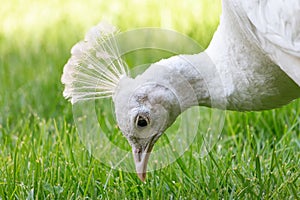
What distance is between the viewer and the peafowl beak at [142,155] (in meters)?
3.27

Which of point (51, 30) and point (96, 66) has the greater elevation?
point (51, 30)

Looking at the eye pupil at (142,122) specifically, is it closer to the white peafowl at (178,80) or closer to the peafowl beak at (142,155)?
the white peafowl at (178,80)

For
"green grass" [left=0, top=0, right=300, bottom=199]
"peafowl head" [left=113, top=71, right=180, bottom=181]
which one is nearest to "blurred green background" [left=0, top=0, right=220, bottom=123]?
"green grass" [left=0, top=0, right=300, bottom=199]

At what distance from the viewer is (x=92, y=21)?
6.68 metres

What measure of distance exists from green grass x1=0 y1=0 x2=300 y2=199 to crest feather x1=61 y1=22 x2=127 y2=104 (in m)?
0.42

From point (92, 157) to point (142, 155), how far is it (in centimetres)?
52

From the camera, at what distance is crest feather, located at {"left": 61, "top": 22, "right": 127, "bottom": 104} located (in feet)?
10.7

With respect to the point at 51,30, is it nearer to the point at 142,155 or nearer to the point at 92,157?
the point at 92,157

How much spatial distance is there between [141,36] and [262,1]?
1117mm

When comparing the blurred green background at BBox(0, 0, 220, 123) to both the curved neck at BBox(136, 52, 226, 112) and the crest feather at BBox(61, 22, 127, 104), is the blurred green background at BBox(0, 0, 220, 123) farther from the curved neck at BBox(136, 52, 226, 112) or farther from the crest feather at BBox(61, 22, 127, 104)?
the curved neck at BBox(136, 52, 226, 112)

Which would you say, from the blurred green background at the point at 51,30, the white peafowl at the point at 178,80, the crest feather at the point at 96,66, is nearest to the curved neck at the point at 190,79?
the white peafowl at the point at 178,80

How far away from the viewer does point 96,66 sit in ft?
10.8

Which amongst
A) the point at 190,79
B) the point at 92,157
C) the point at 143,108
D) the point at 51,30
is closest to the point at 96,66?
the point at 143,108

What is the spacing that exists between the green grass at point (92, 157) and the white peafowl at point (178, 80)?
0.28m
